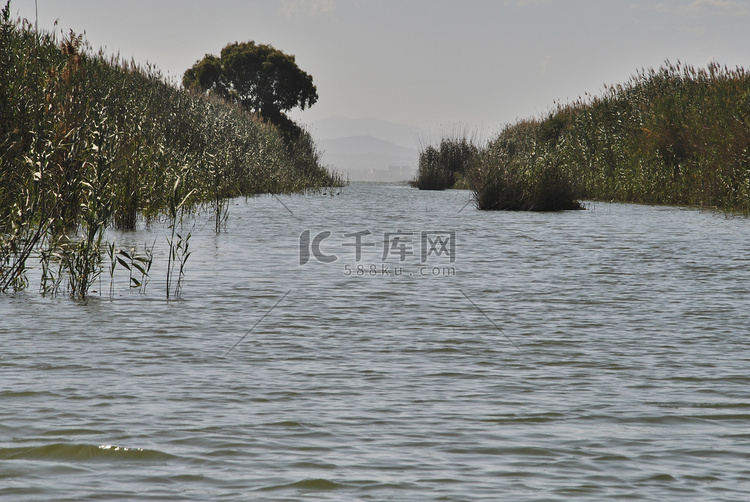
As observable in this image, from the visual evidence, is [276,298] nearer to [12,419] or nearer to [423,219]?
[12,419]

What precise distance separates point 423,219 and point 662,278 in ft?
30.9

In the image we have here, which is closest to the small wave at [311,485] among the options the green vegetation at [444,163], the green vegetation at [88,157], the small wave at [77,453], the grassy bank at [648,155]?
the small wave at [77,453]

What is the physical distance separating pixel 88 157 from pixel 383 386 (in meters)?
6.59

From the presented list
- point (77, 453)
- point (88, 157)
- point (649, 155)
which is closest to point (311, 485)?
point (77, 453)

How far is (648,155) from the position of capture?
22.5 meters

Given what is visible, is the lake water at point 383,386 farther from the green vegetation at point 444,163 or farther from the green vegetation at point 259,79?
the green vegetation at point 259,79

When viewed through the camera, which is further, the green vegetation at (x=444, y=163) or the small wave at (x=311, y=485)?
the green vegetation at (x=444, y=163)

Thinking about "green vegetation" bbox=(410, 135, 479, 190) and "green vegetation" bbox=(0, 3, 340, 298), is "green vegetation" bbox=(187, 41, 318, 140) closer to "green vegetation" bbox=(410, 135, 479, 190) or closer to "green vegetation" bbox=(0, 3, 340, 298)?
"green vegetation" bbox=(410, 135, 479, 190)

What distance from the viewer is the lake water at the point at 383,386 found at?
10.1 feet

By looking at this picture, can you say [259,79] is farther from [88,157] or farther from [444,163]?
[88,157]

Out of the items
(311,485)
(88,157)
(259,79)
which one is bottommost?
(311,485)

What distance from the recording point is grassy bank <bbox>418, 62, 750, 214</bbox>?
62.3ft

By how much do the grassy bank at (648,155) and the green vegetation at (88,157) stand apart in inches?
264

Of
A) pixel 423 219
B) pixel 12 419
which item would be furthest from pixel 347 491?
pixel 423 219
